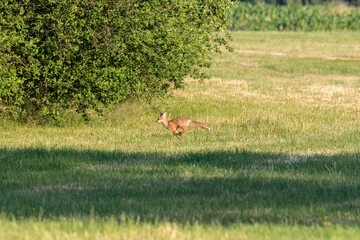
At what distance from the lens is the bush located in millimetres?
15844

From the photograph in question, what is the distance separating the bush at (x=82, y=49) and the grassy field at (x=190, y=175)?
3.09 ft

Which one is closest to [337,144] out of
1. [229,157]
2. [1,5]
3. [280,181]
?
[229,157]

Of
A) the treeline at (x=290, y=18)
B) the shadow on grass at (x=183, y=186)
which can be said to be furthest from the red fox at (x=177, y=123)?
the treeline at (x=290, y=18)

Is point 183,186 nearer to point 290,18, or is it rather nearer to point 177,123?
point 177,123

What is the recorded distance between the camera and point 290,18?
79938mm

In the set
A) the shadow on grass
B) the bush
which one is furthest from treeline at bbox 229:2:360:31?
the shadow on grass

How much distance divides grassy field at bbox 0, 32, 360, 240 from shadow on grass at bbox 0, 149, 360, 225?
0.06 feet

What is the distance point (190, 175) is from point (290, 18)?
71.8 metres

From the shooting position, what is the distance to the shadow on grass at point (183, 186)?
797cm

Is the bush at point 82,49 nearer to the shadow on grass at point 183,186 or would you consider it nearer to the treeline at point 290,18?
the shadow on grass at point 183,186

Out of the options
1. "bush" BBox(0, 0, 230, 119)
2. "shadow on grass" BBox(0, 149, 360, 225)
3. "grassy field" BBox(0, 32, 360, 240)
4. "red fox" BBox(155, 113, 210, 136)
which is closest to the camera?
"grassy field" BBox(0, 32, 360, 240)

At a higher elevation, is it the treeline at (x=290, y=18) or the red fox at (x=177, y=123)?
the red fox at (x=177, y=123)

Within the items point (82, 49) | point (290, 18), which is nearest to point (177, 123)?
point (82, 49)

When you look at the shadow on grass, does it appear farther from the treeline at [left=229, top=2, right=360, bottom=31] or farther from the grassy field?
the treeline at [left=229, top=2, right=360, bottom=31]
